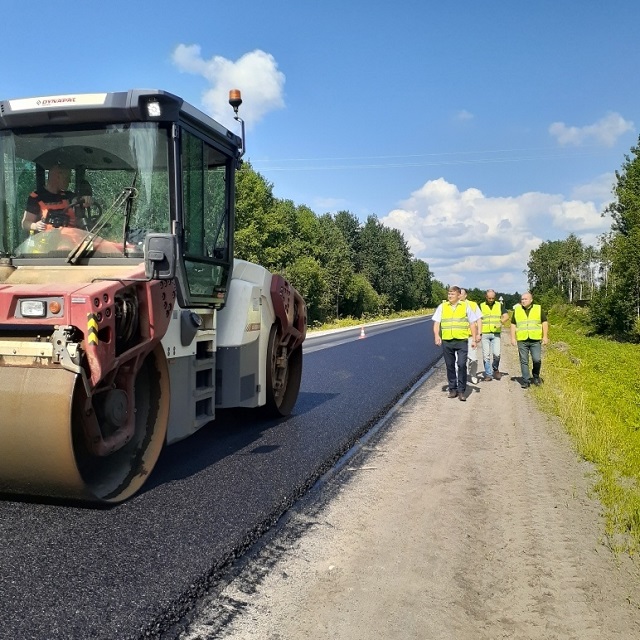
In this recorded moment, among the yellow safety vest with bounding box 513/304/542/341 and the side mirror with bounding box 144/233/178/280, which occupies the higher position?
the side mirror with bounding box 144/233/178/280

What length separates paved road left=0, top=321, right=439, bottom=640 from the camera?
117 inches

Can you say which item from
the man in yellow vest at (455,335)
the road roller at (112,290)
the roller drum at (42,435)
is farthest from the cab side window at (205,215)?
the man in yellow vest at (455,335)

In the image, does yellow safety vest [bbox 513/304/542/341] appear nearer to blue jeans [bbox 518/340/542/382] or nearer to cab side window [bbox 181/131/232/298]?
blue jeans [bbox 518/340/542/382]

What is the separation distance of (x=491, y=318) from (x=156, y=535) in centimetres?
962

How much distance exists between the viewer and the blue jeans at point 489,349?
493 inches

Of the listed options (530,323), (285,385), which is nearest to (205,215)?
(285,385)

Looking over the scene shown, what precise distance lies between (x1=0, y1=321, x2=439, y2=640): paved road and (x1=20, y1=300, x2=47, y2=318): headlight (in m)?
1.20

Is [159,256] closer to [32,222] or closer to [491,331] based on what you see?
[32,222]

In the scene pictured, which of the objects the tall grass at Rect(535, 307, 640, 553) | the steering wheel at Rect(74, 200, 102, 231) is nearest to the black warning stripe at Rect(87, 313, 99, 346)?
the steering wheel at Rect(74, 200, 102, 231)

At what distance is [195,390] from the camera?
5387 millimetres

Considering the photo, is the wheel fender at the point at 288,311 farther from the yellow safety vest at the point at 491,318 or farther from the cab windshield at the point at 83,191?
the yellow safety vest at the point at 491,318

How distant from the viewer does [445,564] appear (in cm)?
367

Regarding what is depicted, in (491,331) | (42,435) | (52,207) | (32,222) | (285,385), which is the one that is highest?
(52,207)

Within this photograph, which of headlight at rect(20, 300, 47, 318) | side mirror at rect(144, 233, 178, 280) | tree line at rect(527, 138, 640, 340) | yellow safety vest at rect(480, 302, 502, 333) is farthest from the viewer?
tree line at rect(527, 138, 640, 340)
